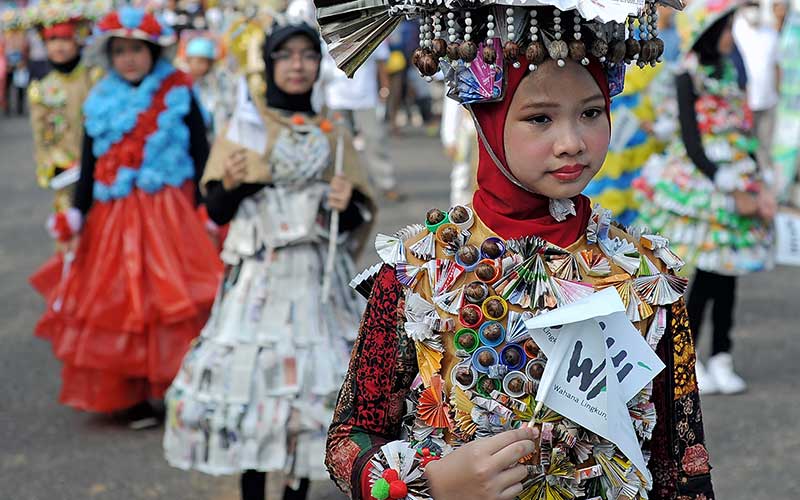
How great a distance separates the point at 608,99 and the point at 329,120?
230 centimetres

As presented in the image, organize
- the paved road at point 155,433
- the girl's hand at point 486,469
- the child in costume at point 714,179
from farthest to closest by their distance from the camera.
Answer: the child in costume at point 714,179 → the paved road at point 155,433 → the girl's hand at point 486,469

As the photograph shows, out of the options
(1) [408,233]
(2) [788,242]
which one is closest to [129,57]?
(2) [788,242]

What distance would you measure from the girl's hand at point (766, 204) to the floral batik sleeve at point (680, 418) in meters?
3.71

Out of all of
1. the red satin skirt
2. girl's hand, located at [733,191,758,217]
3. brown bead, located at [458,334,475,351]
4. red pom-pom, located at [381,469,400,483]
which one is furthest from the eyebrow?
girl's hand, located at [733,191,758,217]

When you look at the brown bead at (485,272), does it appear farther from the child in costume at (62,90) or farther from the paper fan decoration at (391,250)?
the child in costume at (62,90)

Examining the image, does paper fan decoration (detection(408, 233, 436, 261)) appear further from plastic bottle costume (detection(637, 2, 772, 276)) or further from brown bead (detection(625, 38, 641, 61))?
plastic bottle costume (detection(637, 2, 772, 276))

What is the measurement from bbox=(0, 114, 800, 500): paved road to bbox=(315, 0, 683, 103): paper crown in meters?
2.95

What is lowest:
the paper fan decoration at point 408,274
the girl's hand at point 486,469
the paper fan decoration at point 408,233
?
the girl's hand at point 486,469

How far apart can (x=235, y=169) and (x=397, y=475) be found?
7.16ft

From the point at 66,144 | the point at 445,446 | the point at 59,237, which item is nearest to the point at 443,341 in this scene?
the point at 445,446

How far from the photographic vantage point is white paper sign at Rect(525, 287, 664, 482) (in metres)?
2.06

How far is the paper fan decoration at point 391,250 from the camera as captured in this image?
2.22m

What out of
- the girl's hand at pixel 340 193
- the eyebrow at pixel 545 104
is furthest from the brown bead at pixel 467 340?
the girl's hand at pixel 340 193

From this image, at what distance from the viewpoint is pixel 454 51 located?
2111mm
